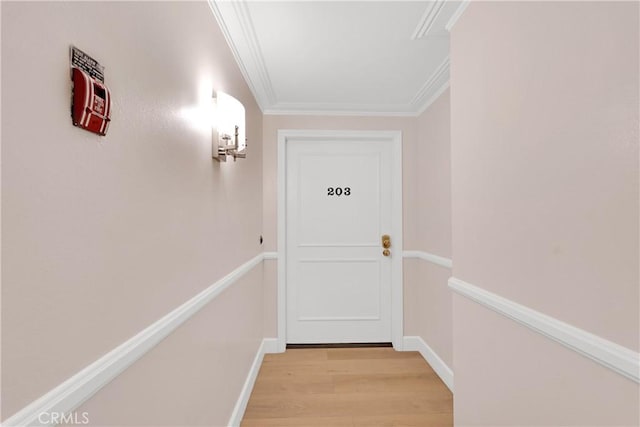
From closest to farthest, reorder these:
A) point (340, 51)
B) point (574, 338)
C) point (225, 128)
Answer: point (574, 338), point (225, 128), point (340, 51)

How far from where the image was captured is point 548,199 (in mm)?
1019

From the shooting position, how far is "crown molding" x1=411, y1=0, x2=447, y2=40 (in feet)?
5.20

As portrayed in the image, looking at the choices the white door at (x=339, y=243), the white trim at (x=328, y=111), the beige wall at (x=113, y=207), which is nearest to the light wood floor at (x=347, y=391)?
the white door at (x=339, y=243)

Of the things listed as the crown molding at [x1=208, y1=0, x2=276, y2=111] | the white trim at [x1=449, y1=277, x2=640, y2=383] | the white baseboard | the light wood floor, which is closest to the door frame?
the white baseboard

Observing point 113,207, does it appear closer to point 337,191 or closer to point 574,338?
point 574,338

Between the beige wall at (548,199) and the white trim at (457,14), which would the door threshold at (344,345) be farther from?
the white trim at (457,14)

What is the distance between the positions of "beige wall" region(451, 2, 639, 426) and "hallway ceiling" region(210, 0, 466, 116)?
322mm

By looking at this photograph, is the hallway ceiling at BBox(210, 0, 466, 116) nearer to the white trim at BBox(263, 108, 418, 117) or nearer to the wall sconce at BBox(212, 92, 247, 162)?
the white trim at BBox(263, 108, 418, 117)

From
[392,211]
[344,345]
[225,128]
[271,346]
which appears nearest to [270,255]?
[271,346]

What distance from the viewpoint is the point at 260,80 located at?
2.43 m

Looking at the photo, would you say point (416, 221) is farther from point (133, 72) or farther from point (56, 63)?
point (56, 63)

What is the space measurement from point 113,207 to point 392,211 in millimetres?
2655

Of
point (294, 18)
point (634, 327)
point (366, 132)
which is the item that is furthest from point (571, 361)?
point (366, 132)

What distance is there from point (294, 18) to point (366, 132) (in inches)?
60.9
